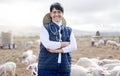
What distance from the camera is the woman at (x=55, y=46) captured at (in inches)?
198

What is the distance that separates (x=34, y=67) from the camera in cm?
1218

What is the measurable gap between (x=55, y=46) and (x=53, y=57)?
165 mm

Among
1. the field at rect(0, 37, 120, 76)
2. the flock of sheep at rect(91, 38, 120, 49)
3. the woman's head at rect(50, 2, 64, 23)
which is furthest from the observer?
the flock of sheep at rect(91, 38, 120, 49)

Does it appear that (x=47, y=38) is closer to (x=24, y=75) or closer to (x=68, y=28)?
(x=68, y=28)

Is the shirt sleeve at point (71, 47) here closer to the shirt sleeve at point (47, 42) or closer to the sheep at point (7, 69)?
the shirt sleeve at point (47, 42)

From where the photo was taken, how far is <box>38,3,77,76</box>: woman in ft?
16.5

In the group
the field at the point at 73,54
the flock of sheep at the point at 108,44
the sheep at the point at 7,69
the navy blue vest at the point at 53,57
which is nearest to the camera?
the navy blue vest at the point at 53,57

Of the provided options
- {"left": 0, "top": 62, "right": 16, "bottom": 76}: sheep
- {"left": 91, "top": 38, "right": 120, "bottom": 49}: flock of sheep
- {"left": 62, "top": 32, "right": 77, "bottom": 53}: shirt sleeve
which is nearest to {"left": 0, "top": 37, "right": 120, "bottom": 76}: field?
{"left": 0, "top": 62, "right": 16, "bottom": 76}: sheep

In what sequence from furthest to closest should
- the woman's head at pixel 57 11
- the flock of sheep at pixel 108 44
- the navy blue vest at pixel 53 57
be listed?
the flock of sheep at pixel 108 44
the woman's head at pixel 57 11
the navy blue vest at pixel 53 57

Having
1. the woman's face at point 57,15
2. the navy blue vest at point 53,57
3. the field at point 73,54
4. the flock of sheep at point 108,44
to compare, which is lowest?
the field at point 73,54

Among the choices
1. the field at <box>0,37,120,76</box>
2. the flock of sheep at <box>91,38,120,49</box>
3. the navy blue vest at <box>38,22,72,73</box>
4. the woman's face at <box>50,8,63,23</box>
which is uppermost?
the woman's face at <box>50,8,63,23</box>

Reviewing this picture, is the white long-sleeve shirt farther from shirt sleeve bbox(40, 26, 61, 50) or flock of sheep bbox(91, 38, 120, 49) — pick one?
flock of sheep bbox(91, 38, 120, 49)

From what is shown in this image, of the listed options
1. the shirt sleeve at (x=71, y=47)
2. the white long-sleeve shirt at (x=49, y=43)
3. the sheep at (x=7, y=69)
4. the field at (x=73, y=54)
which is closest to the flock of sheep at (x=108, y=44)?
the field at (x=73, y=54)

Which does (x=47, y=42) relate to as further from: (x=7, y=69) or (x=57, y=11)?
(x=7, y=69)
